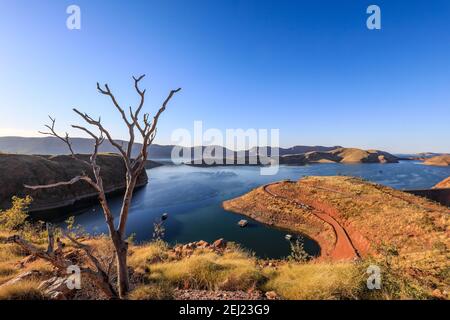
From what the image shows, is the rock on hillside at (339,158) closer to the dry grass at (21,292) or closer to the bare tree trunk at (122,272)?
the bare tree trunk at (122,272)

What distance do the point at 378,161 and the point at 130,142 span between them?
21541 cm

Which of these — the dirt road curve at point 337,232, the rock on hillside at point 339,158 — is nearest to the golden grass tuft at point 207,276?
the dirt road curve at point 337,232

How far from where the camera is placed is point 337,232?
25.8 m

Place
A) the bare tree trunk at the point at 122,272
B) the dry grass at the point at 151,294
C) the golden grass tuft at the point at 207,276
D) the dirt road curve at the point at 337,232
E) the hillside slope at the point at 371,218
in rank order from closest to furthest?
the dry grass at the point at 151,294, the bare tree trunk at the point at 122,272, the golden grass tuft at the point at 207,276, the hillside slope at the point at 371,218, the dirt road curve at the point at 337,232

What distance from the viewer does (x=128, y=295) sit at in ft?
19.4

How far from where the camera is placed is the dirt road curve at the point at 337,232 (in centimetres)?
2061

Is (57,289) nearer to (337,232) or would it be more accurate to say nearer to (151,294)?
(151,294)

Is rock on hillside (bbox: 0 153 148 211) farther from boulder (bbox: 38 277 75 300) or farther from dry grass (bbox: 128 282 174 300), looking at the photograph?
dry grass (bbox: 128 282 174 300)

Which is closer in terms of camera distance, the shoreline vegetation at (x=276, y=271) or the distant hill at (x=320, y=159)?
the shoreline vegetation at (x=276, y=271)

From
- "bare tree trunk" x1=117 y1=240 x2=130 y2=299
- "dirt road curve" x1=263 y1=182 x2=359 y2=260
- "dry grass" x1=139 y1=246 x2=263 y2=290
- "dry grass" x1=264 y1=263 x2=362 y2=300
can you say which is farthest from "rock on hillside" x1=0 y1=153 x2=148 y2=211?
"dry grass" x1=264 y1=263 x2=362 y2=300

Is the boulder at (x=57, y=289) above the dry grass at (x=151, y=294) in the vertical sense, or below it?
below

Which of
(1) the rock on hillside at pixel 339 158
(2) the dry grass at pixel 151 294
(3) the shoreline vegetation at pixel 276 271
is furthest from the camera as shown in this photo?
(1) the rock on hillside at pixel 339 158

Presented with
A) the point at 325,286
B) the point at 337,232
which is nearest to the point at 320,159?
the point at 337,232
